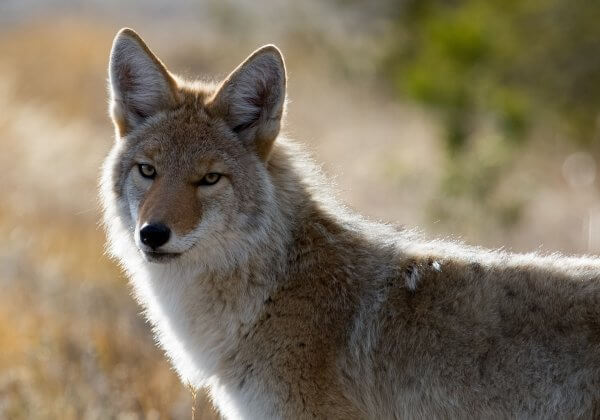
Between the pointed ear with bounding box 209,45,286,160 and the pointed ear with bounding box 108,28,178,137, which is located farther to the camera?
the pointed ear with bounding box 108,28,178,137

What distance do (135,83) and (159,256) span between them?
1231 millimetres

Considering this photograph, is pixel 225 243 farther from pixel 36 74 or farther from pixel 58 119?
pixel 36 74

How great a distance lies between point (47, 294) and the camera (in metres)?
9.55

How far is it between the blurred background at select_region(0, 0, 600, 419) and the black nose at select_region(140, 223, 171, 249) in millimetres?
1567

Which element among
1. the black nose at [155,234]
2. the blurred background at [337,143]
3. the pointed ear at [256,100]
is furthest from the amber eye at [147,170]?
the blurred background at [337,143]

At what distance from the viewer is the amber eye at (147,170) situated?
4.95 meters

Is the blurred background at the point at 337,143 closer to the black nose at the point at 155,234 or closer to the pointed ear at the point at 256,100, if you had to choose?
the pointed ear at the point at 256,100

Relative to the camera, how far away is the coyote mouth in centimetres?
469

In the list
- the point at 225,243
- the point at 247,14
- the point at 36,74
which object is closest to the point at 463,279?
the point at 225,243

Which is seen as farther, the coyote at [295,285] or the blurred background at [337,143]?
the blurred background at [337,143]

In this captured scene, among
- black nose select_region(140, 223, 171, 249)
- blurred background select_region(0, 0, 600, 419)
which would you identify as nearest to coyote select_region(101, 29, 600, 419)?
black nose select_region(140, 223, 171, 249)

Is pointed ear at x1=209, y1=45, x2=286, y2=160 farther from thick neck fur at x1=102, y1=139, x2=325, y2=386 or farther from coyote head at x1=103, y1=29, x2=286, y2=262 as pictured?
thick neck fur at x1=102, y1=139, x2=325, y2=386

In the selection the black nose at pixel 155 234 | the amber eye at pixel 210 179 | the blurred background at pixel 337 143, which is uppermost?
the amber eye at pixel 210 179

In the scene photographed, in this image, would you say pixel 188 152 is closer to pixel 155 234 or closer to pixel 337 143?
pixel 155 234
